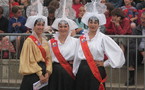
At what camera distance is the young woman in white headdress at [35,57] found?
7.42 meters

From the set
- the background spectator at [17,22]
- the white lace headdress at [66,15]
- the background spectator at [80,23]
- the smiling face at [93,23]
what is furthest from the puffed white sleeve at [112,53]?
the background spectator at [17,22]

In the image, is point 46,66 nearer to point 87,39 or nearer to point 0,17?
point 87,39

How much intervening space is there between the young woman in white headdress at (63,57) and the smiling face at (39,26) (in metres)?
0.28

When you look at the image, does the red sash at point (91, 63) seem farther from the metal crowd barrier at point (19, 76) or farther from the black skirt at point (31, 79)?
the metal crowd barrier at point (19, 76)

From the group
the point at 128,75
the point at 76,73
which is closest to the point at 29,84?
the point at 76,73

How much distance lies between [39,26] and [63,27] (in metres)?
0.42

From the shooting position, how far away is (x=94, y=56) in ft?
24.1

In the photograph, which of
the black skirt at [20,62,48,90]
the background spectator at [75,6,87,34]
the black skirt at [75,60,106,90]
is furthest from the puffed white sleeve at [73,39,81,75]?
the background spectator at [75,6,87,34]

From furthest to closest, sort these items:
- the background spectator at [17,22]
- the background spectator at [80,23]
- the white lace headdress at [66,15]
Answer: the background spectator at [17,22] → the background spectator at [80,23] → the white lace headdress at [66,15]

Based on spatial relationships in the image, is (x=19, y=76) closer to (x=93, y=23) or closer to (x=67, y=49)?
(x=67, y=49)

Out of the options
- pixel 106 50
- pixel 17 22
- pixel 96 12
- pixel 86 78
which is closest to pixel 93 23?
pixel 96 12

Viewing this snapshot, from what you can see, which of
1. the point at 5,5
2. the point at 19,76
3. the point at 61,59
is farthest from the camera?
the point at 5,5

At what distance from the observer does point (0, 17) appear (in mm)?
11266

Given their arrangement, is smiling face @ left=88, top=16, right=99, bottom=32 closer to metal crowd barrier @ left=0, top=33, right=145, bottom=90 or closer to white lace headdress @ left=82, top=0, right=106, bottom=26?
white lace headdress @ left=82, top=0, right=106, bottom=26
